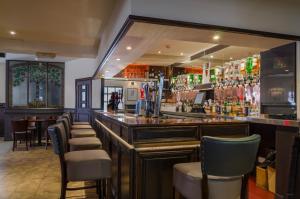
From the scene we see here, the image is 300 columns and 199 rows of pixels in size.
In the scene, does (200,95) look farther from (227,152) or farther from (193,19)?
(227,152)

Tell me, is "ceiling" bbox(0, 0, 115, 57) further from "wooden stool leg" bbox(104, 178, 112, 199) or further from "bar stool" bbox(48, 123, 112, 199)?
"wooden stool leg" bbox(104, 178, 112, 199)

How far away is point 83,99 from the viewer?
9.68 meters

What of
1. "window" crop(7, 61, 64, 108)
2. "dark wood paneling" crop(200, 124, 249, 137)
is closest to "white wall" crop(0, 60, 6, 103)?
"window" crop(7, 61, 64, 108)

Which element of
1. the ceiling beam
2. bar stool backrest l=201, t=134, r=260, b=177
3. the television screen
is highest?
the ceiling beam

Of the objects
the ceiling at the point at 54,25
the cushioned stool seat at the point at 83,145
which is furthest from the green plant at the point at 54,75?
the cushioned stool seat at the point at 83,145

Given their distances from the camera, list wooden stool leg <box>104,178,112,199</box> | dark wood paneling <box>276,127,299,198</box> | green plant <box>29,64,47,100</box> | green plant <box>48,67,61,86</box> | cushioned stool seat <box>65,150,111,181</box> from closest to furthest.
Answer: cushioned stool seat <box>65,150,111,181</box>
dark wood paneling <box>276,127,299,198</box>
wooden stool leg <box>104,178,112,199</box>
green plant <box>29,64,47,100</box>
green plant <box>48,67,61,86</box>

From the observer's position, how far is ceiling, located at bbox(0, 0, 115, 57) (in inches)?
159

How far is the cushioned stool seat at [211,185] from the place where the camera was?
6.11 feet

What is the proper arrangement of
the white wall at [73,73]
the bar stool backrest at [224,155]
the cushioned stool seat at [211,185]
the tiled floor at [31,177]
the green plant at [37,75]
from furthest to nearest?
the green plant at [37,75] < the white wall at [73,73] < the tiled floor at [31,177] < the cushioned stool seat at [211,185] < the bar stool backrest at [224,155]

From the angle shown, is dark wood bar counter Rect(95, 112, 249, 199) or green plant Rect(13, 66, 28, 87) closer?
dark wood bar counter Rect(95, 112, 249, 199)

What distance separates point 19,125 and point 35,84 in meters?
3.22

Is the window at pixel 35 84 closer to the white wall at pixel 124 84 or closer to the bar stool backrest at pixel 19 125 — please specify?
the white wall at pixel 124 84

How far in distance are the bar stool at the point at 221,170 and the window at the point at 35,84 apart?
9.29 meters

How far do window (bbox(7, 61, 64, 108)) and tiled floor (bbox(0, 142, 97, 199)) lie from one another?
353cm
